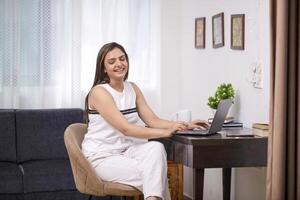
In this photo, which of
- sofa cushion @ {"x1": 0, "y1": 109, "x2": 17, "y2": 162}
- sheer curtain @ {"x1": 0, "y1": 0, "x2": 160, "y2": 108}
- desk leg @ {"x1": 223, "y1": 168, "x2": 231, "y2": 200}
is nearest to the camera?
desk leg @ {"x1": 223, "y1": 168, "x2": 231, "y2": 200}

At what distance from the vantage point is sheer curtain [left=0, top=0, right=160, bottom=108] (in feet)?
16.3

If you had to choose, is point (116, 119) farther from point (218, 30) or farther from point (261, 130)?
point (218, 30)

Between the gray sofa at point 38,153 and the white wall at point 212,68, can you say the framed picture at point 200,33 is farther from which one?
the gray sofa at point 38,153

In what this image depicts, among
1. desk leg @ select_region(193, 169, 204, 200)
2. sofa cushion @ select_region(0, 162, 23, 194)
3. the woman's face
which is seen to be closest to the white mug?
the woman's face

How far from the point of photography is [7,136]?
4.77 metres

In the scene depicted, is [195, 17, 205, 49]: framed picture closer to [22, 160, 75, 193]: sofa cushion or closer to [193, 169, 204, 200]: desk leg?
[22, 160, 75, 193]: sofa cushion

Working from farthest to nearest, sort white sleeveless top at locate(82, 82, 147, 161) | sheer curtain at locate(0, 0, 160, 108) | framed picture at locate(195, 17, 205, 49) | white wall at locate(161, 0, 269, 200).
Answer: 1. sheer curtain at locate(0, 0, 160, 108)
2. framed picture at locate(195, 17, 205, 49)
3. white wall at locate(161, 0, 269, 200)
4. white sleeveless top at locate(82, 82, 147, 161)

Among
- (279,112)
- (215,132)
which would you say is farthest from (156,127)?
(279,112)

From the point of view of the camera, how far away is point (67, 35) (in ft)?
16.7

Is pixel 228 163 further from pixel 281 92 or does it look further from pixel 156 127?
pixel 281 92

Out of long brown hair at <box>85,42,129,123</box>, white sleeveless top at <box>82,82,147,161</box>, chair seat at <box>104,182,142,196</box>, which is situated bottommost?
chair seat at <box>104,182,142,196</box>

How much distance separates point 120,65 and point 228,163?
2.63 feet

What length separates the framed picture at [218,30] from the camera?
4.48 metres

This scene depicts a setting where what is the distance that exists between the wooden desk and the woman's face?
0.47 meters
